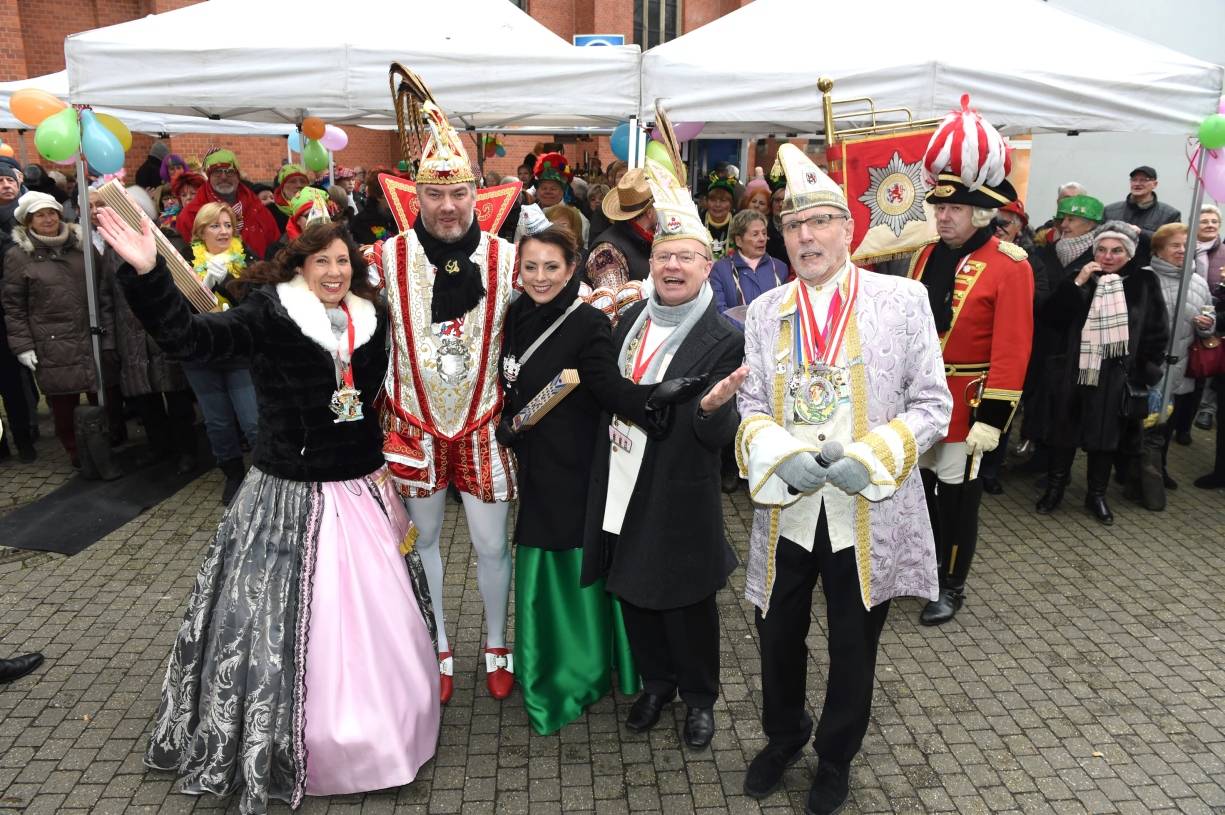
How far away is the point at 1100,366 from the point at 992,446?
81.3 inches

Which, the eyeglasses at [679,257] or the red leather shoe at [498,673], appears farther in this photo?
the red leather shoe at [498,673]

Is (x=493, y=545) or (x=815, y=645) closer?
(x=493, y=545)

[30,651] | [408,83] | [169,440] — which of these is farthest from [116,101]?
[30,651]

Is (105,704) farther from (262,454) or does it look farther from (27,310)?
(27,310)

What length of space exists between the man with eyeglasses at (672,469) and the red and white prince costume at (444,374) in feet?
1.49

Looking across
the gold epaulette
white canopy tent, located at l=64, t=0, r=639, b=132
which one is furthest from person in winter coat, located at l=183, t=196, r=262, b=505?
the gold epaulette

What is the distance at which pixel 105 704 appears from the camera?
353 centimetres

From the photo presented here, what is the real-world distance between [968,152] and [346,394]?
2.70 m

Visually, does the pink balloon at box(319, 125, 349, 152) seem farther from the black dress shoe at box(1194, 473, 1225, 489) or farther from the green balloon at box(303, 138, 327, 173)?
the black dress shoe at box(1194, 473, 1225, 489)

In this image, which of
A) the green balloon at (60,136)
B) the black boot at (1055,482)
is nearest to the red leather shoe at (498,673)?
the black boot at (1055,482)

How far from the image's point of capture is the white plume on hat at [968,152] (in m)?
3.72

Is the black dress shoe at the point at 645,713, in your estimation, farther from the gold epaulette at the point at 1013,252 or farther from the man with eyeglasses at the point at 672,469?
the gold epaulette at the point at 1013,252

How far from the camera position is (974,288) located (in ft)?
12.7

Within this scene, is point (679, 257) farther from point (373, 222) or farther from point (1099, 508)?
point (373, 222)
